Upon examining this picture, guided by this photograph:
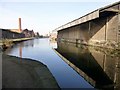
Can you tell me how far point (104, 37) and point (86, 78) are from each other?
61.5ft

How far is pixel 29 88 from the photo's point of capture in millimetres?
6527

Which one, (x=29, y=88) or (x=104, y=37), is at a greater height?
(x=104, y=37)

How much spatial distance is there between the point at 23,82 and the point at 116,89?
4263 millimetres

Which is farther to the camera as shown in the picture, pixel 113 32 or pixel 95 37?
pixel 95 37

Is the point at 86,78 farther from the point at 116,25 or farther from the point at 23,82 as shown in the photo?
the point at 116,25

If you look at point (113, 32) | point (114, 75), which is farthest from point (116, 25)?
point (114, 75)

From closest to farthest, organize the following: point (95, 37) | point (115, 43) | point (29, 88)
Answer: point (29, 88), point (115, 43), point (95, 37)

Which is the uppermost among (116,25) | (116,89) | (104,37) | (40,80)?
(116,25)

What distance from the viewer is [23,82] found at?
23.6 ft

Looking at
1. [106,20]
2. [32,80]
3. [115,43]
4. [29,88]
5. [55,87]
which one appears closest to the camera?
[29,88]

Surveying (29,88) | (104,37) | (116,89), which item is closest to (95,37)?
(104,37)

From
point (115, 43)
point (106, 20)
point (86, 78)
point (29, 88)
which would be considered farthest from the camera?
point (106, 20)

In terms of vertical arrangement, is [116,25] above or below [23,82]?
above

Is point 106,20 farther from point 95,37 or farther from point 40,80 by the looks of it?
point 40,80
